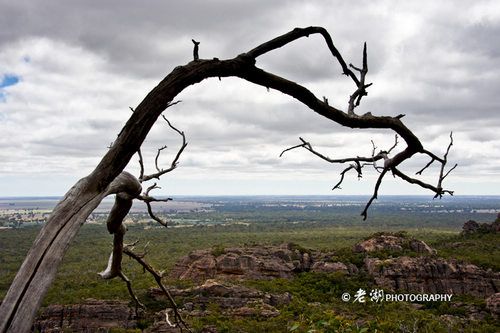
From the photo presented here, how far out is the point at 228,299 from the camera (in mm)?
40625

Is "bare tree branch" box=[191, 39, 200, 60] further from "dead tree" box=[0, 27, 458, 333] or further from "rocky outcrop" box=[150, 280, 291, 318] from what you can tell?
"rocky outcrop" box=[150, 280, 291, 318]

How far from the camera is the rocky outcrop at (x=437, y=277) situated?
47.6 m

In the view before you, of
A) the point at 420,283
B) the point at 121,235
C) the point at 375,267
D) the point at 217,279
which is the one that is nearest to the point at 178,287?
the point at 217,279

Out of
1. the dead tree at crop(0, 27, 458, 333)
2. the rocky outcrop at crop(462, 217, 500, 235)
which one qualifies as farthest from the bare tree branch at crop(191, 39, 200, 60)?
the rocky outcrop at crop(462, 217, 500, 235)

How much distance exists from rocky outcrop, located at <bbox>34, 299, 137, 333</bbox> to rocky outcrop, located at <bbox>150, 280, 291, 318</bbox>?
3.55m

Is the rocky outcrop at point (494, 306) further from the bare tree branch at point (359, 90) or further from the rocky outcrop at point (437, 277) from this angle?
the bare tree branch at point (359, 90)

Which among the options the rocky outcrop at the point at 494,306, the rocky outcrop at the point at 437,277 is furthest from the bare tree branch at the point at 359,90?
the rocky outcrop at the point at 437,277

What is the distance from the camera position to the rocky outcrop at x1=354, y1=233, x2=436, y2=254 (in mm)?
56062

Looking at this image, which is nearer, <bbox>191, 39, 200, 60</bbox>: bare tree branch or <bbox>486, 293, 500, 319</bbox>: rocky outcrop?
<bbox>191, 39, 200, 60</bbox>: bare tree branch

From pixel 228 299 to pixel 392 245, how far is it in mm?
27110

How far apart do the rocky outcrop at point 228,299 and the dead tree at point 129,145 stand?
36154 millimetres

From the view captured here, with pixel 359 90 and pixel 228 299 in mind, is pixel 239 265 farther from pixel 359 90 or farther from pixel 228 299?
pixel 359 90

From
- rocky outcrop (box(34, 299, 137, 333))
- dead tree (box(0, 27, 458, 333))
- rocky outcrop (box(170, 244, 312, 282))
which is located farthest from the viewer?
rocky outcrop (box(170, 244, 312, 282))

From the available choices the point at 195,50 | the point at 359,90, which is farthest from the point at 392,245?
the point at 195,50
